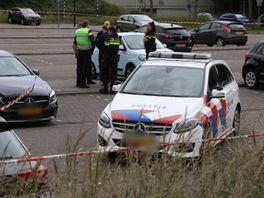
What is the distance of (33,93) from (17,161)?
7447 mm

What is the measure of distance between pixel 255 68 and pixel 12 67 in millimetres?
9006

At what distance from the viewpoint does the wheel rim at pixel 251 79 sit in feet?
66.1

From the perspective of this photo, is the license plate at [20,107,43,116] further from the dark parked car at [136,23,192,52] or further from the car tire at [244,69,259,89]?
the dark parked car at [136,23,192,52]

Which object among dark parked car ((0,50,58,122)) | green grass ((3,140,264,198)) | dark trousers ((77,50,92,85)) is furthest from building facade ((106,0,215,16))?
green grass ((3,140,264,198))

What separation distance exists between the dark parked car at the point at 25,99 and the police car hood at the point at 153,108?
2861 millimetres

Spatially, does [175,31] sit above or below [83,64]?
below

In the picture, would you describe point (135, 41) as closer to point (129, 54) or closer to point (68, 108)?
point (129, 54)

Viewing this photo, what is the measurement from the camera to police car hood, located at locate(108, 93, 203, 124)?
920 cm

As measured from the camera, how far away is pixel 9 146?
5.88 m

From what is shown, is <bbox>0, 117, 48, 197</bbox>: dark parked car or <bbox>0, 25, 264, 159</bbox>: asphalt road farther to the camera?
<bbox>0, 25, 264, 159</bbox>: asphalt road

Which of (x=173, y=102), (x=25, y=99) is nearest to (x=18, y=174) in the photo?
(x=173, y=102)

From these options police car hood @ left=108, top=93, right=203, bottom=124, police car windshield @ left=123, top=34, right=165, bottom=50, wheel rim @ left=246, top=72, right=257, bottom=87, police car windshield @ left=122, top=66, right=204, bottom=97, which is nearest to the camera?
police car hood @ left=108, top=93, right=203, bottom=124

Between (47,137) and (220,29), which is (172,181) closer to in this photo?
(47,137)

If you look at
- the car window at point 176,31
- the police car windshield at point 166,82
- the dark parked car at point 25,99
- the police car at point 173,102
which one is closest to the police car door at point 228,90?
the police car at point 173,102
